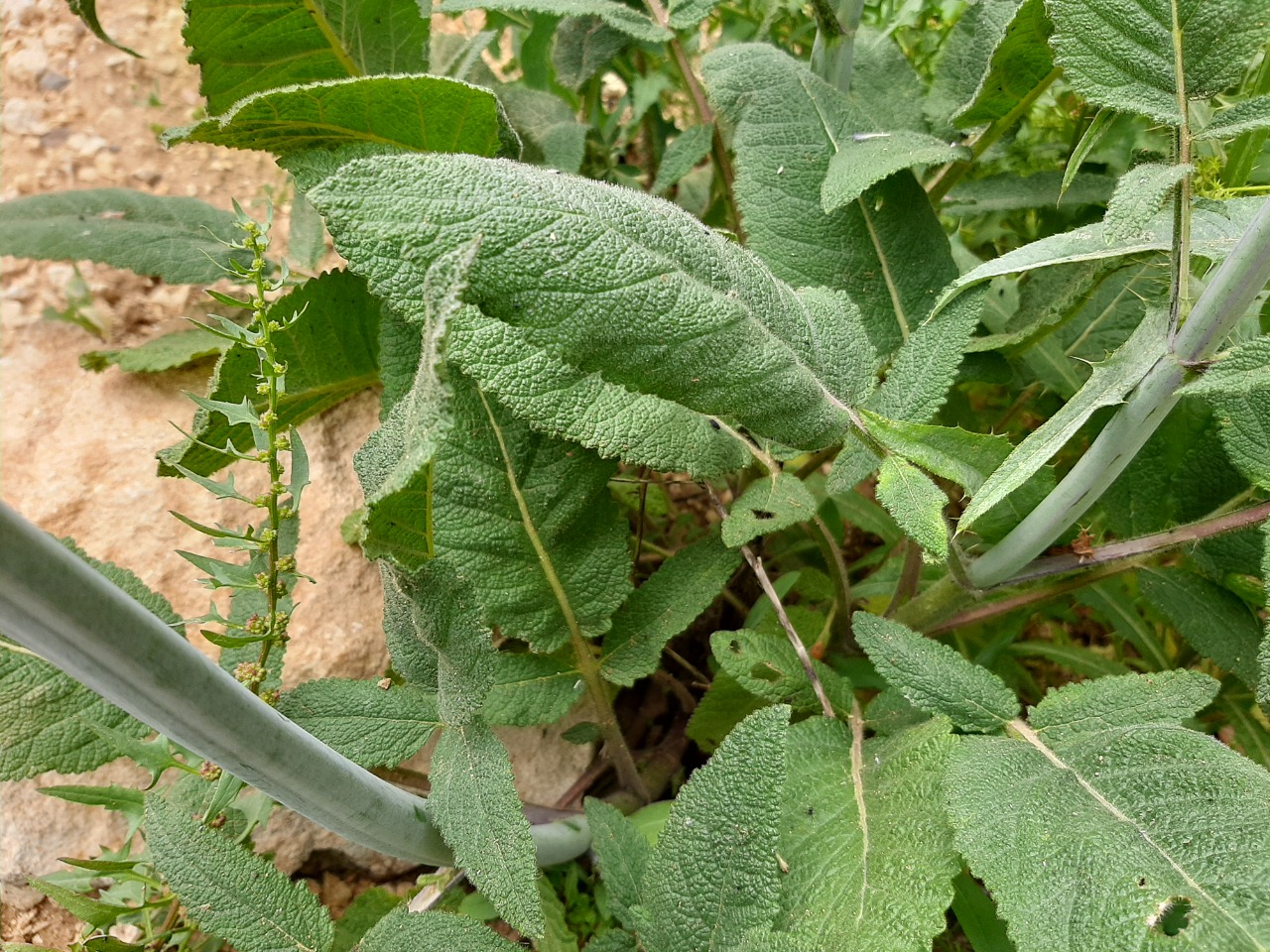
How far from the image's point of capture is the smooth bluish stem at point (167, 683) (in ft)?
1.27

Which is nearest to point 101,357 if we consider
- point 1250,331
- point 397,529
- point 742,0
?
point 397,529

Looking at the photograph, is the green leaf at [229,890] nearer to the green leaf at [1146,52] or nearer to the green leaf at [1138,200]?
the green leaf at [1138,200]

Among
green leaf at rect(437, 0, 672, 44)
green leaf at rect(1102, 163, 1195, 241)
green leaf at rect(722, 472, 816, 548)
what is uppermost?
green leaf at rect(1102, 163, 1195, 241)

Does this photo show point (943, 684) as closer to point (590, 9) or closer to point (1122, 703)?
point (1122, 703)

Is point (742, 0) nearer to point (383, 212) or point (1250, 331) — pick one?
point (1250, 331)

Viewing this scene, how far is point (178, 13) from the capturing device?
194 cm

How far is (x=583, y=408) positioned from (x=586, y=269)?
0.21 meters

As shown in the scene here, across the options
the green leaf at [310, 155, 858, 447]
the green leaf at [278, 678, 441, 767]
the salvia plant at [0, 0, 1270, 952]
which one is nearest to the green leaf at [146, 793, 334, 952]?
the salvia plant at [0, 0, 1270, 952]

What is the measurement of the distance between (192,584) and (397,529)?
22.2 inches

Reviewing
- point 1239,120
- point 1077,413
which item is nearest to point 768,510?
point 1077,413

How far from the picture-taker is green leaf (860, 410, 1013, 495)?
790mm

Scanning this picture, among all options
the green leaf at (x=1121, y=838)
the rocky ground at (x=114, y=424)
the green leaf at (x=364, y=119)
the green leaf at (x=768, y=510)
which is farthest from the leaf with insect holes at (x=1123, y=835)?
the green leaf at (x=364, y=119)

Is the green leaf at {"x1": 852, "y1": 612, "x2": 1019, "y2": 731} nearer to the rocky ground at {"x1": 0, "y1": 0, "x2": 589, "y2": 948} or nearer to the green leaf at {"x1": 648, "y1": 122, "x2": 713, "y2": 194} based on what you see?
the rocky ground at {"x1": 0, "y1": 0, "x2": 589, "y2": 948}

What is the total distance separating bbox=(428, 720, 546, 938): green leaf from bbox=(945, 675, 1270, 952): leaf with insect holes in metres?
0.34
